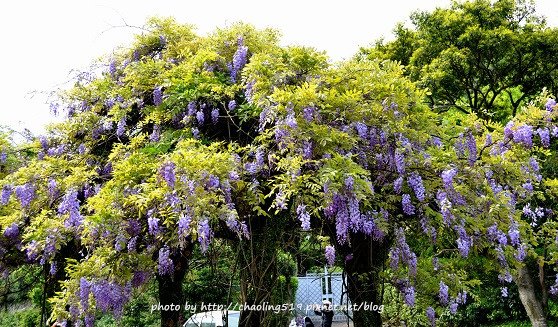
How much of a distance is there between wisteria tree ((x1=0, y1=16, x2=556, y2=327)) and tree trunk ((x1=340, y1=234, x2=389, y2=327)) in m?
0.01

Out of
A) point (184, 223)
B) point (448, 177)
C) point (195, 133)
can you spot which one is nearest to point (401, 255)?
point (448, 177)

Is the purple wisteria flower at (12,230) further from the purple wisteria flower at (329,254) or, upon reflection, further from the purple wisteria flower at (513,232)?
the purple wisteria flower at (513,232)

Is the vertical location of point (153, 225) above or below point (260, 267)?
above

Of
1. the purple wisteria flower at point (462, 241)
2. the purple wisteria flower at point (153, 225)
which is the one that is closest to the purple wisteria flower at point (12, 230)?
the purple wisteria flower at point (153, 225)

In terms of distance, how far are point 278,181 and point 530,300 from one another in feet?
24.2

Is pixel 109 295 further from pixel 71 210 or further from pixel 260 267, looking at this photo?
pixel 260 267

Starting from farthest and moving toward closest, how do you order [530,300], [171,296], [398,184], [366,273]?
1. [530,300]
2. [171,296]
3. [366,273]
4. [398,184]

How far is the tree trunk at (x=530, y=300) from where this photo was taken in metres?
→ 9.73

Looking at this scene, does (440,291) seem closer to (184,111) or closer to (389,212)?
(389,212)

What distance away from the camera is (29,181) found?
6.05 m

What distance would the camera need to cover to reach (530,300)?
386 inches

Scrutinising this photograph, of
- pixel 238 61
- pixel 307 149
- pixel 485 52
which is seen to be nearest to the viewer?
pixel 307 149

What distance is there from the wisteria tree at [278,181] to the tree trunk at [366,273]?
0.04 ft

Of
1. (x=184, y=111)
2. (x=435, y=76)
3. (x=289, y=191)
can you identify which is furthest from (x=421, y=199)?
(x=435, y=76)
